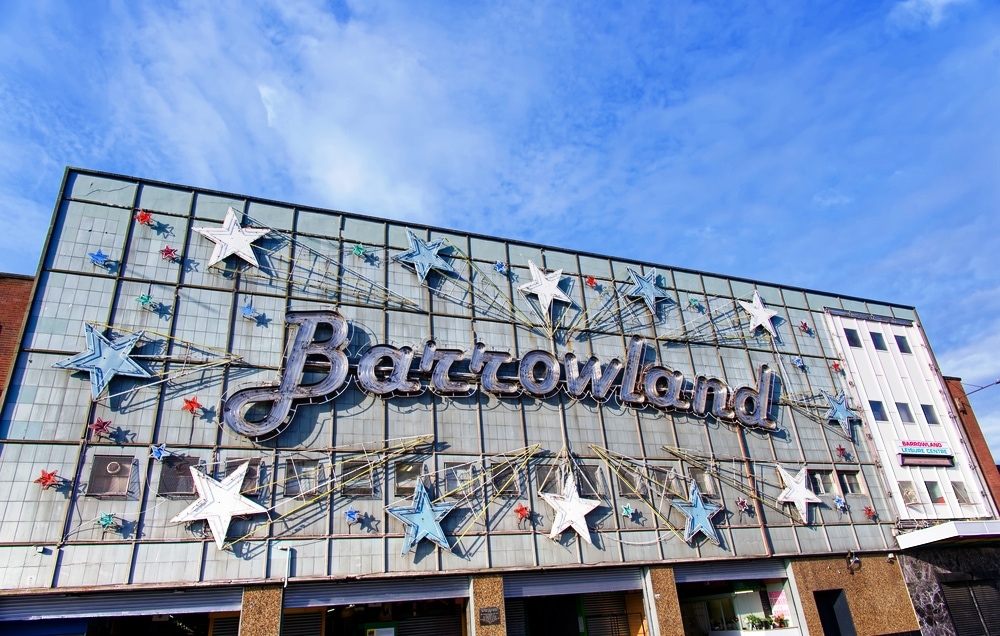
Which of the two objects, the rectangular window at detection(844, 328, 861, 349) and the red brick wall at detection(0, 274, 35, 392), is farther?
the rectangular window at detection(844, 328, 861, 349)

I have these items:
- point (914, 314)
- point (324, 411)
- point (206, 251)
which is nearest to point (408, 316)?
point (324, 411)

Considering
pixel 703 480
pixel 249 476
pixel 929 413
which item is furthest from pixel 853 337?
pixel 249 476

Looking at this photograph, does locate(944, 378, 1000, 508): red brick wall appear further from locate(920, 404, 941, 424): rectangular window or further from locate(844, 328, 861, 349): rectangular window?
locate(844, 328, 861, 349): rectangular window

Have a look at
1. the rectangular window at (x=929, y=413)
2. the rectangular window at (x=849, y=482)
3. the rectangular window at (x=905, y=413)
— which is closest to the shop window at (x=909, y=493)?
the rectangular window at (x=849, y=482)

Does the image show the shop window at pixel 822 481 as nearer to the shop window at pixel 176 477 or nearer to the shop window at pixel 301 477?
the shop window at pixel 301 477

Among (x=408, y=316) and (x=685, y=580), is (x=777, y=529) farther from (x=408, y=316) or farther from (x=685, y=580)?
(x=408, y=316)

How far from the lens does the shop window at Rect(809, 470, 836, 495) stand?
3064 cm

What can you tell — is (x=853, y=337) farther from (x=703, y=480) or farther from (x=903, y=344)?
(x=703, y=480)

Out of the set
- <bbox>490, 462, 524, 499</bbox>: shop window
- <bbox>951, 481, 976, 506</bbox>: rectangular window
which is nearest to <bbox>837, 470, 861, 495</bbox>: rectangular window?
<bbox>951, 481, 976, 506</bbox>: rectangular window

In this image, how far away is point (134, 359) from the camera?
21469mm

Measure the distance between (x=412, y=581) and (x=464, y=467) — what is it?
4394 millimetres

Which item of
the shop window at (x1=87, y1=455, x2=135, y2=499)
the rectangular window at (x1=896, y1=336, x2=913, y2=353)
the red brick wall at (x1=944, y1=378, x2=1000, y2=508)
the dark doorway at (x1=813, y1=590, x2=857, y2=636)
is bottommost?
the dark doorway at (x1=813, y1=590, x2=857, y2=636)

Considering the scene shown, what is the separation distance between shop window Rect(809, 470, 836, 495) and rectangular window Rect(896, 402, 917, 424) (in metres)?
7.19

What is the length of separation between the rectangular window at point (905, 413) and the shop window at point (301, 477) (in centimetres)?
3087
